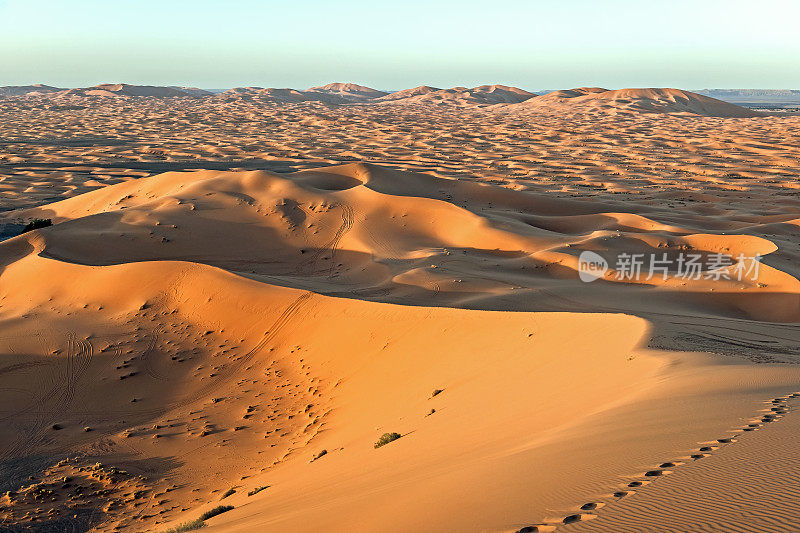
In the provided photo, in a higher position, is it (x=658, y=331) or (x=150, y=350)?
(x=658, y=331)

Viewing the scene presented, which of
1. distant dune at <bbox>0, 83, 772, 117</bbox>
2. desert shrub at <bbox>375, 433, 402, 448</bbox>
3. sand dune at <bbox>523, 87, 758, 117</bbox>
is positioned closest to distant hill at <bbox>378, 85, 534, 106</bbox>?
distant dune at <bbox>0, 83, 772, 117</bbox>

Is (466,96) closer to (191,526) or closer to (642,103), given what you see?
(642,103)

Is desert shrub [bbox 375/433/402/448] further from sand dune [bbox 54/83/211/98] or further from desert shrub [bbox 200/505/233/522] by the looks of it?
sand dune [bbox 54/83/211/98]

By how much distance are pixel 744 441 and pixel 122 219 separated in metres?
27.4

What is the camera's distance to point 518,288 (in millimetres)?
20000

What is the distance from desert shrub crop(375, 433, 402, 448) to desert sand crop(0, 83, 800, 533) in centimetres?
16

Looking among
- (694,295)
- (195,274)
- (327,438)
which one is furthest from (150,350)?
(694,295)

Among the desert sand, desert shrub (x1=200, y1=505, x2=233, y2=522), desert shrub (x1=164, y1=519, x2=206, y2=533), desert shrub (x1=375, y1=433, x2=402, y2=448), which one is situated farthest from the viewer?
desert shrub (x1=375, y1=433, x2=402, y2=448)

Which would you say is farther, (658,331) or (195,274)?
(195,274)

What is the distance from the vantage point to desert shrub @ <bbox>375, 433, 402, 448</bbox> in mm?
9700

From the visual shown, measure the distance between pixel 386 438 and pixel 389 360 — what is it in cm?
487

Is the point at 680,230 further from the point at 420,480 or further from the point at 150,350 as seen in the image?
the point at 420,480

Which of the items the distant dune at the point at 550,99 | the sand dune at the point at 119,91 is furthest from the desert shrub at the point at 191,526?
the sand dune at the point at 119,91

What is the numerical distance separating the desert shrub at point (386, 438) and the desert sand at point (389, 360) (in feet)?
0.54
